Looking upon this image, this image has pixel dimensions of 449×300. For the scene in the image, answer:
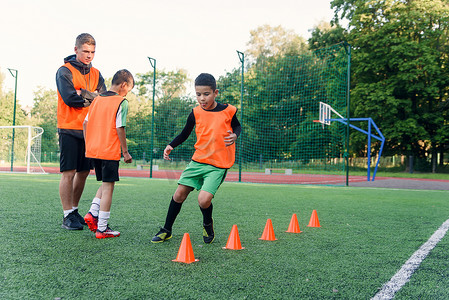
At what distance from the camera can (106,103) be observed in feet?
13.4

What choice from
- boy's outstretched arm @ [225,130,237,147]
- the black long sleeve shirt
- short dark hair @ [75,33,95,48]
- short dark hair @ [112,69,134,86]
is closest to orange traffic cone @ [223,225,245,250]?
boy's outstretched arm @ [225,130,237,147]

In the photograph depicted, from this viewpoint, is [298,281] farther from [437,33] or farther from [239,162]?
[437,33]

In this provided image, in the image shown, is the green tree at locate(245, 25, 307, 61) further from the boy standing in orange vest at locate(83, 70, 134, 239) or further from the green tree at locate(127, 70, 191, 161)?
the boy standing in orange vest at locate(83, 70, 134, 239)

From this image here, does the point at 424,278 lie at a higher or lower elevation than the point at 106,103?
lower

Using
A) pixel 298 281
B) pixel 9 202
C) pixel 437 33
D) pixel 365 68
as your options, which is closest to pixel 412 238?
pixel 298 281

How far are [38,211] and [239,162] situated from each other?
11.2m

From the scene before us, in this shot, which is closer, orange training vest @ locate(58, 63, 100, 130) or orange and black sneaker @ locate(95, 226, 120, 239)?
orange and black sneaker @ locate(95, 226, 120, 239)

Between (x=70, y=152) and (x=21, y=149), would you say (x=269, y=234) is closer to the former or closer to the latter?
(x=70, y=152)

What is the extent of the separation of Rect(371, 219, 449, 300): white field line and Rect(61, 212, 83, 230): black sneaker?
3.13 meters

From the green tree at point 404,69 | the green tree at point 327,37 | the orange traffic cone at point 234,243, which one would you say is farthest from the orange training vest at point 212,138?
the green tree at point 327,37

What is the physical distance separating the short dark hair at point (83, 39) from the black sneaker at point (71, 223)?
6.07ft

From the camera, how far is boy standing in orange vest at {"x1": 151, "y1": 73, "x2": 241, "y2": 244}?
151 inches

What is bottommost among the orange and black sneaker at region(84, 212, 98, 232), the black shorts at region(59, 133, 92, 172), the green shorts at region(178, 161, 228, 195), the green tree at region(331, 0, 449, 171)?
the orange and black sneaker at region(84, 212, 98, 232)

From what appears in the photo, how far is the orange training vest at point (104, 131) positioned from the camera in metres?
4.03
